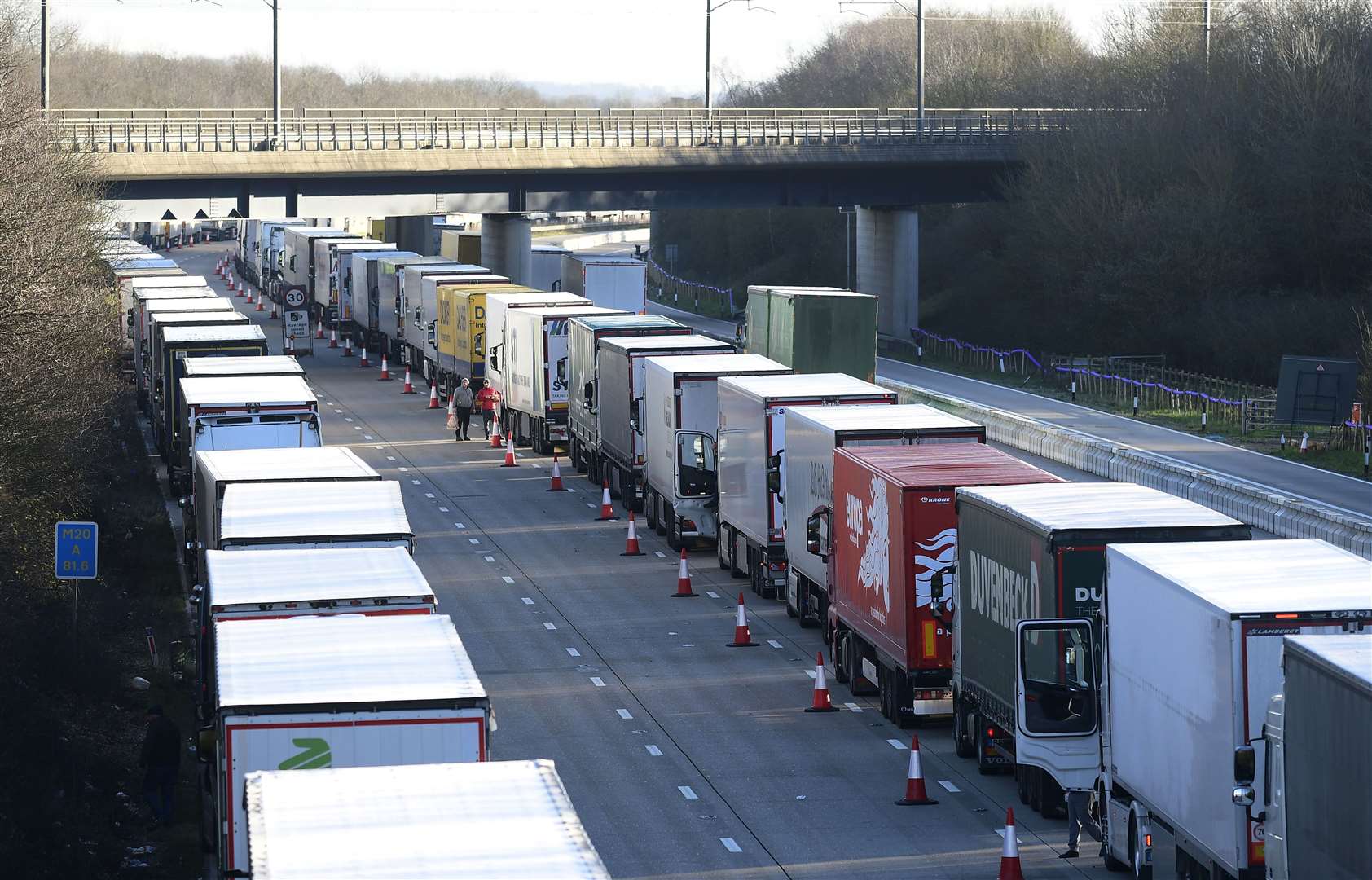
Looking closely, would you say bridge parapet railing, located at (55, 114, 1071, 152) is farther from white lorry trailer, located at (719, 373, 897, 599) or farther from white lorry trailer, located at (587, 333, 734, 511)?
white lorry trailer, located at (719, 373, 897, 599)

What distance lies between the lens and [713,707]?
75.4 ft

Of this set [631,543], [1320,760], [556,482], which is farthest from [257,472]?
[556,482]

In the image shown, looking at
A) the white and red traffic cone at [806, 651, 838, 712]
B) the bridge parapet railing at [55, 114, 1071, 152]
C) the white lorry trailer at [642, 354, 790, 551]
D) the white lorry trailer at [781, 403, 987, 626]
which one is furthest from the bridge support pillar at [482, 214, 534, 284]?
the white and red traffic cone at [806, 651, 838, 712]

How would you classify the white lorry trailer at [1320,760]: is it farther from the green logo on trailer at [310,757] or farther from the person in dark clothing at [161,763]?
the person in dark clothing at [161,763]

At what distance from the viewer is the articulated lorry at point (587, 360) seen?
40250mm

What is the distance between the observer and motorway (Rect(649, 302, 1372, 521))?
132 feet

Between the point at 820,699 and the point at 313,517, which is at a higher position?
the point at 313,517

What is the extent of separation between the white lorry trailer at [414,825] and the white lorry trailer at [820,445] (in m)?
14.4

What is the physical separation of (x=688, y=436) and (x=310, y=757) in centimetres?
1956

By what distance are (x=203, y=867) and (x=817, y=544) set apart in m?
9.97

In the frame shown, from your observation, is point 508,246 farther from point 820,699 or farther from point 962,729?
point 962,729

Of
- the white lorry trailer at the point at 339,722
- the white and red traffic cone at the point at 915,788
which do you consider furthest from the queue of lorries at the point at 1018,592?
the white and red traffic cone at the point at 915,788

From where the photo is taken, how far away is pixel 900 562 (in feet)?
67.4

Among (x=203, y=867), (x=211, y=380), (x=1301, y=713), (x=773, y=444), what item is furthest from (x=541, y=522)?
(x=1301, y=713)
